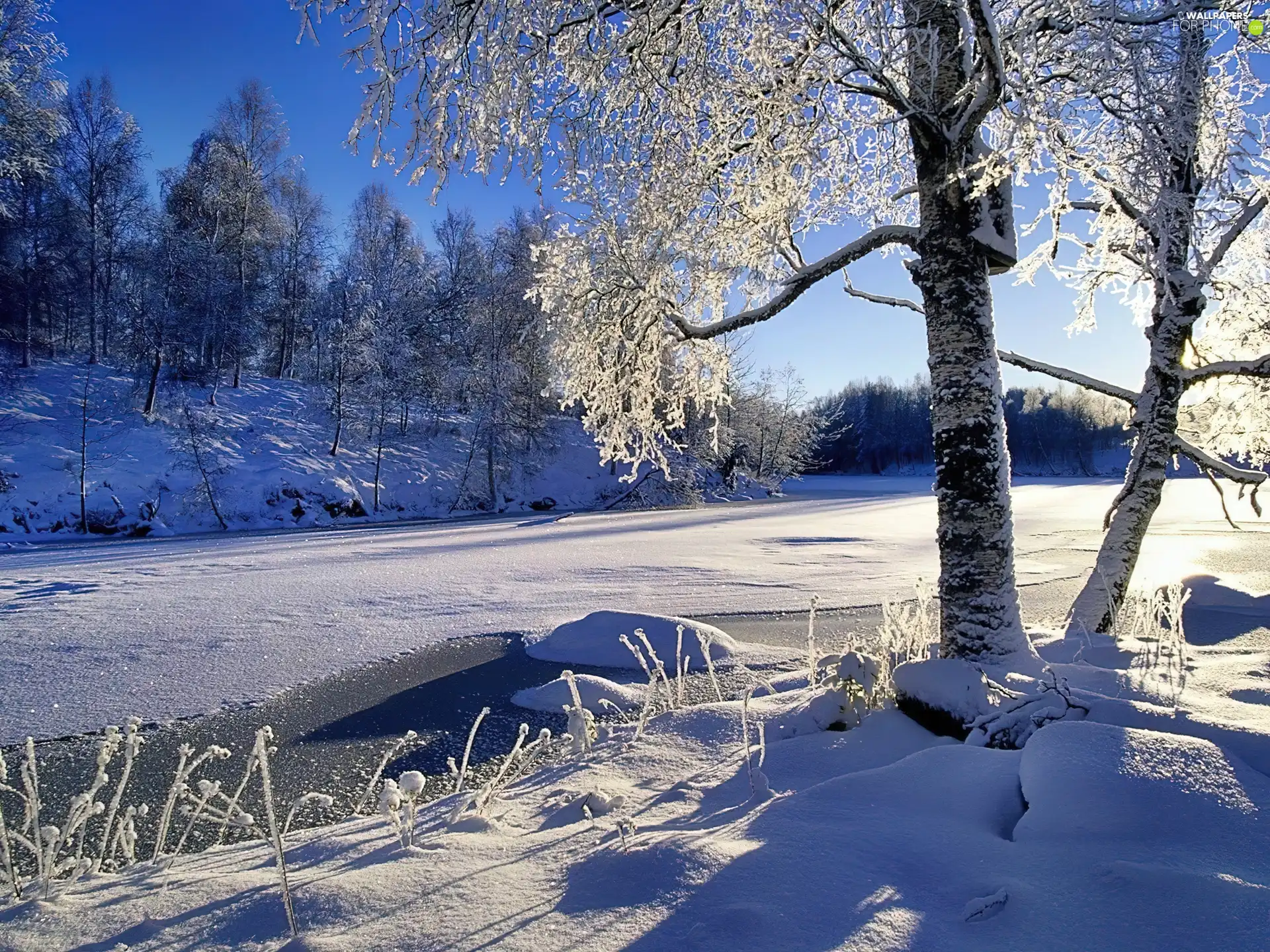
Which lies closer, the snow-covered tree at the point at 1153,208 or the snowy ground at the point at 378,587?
the snow-covered tree at the point at 1153,208

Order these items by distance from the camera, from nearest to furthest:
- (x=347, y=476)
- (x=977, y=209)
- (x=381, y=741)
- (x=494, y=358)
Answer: (x=977, y=209)
(x=381, y=741)
(x=347, y=476)
(x=494, y=358)

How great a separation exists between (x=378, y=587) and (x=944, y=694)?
8.21 meters

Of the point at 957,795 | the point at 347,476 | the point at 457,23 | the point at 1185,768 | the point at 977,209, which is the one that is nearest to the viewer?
the point at 1185,768

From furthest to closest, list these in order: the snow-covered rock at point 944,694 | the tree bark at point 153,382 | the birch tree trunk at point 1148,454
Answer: the tree bark at point 153,382 < the birch tree trunk at point 1148,454 < the snow-covered rock at point 944,694

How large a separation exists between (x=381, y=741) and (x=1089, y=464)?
272ft

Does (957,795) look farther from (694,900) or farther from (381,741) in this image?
(381,741)

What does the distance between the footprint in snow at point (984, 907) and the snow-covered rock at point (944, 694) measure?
5.32 feet

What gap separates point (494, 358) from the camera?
31531 mm

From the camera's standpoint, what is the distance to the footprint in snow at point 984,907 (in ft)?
5.29

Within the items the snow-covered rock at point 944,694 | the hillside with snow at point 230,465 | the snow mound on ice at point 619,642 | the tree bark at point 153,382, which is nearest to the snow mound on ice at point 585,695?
the snow mound on ice at point 619,642

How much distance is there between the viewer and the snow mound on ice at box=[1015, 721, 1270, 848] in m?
1.87

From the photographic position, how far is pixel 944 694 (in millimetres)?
3275

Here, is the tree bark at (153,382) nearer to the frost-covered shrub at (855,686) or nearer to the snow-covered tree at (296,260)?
the snow-covered tree at (296,260)

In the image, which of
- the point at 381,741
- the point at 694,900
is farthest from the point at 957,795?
the point at 381,741
